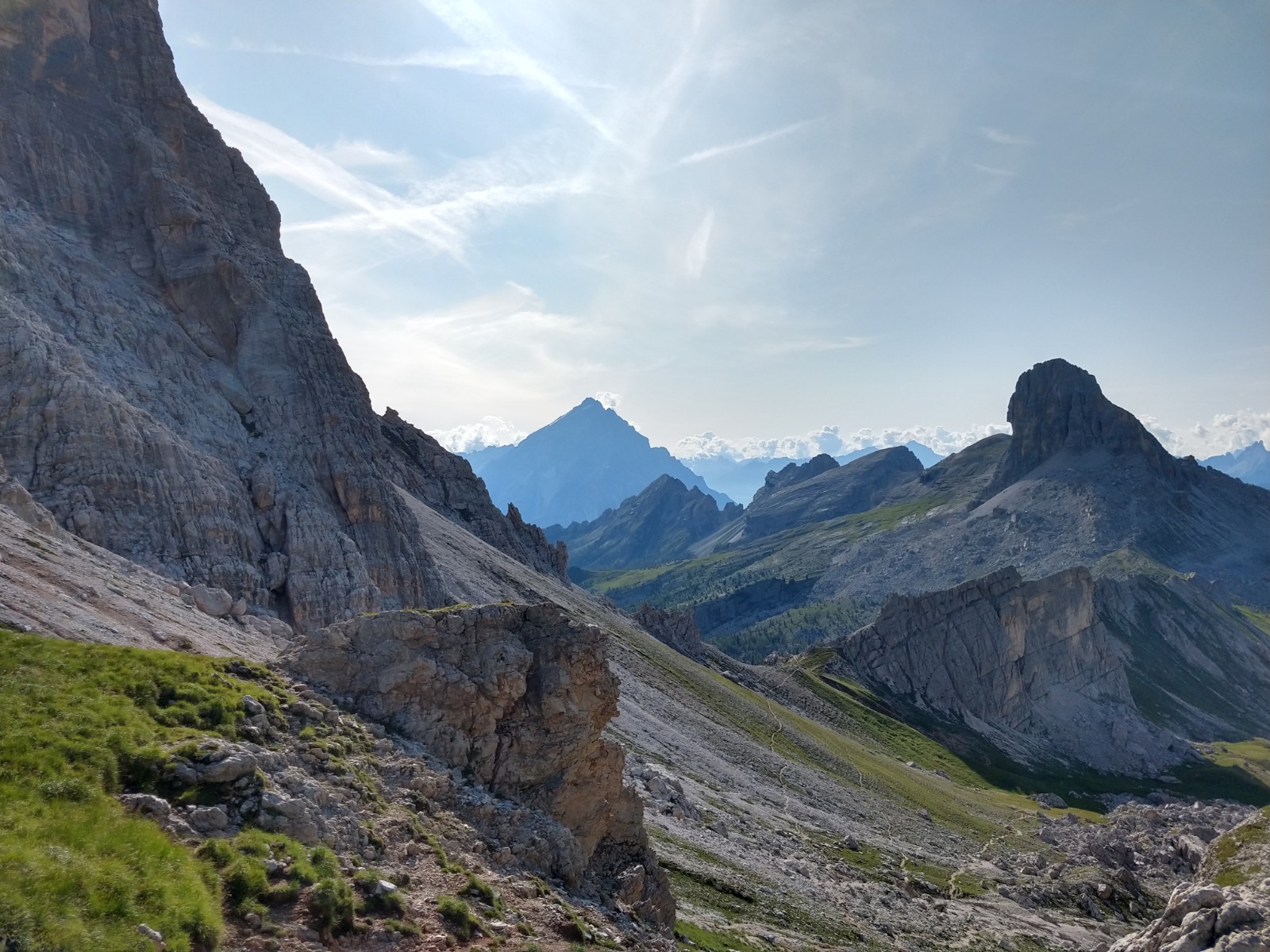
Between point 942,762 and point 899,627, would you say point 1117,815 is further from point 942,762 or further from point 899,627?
point 899,627

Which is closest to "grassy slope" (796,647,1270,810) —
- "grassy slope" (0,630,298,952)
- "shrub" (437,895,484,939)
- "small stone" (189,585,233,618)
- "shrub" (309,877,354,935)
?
"small stone" (189,585,233,618)

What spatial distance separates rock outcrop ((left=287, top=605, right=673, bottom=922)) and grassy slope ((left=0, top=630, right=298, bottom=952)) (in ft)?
16.5

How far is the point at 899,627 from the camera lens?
595 ft

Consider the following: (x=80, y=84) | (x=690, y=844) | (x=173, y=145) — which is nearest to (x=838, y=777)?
(x=690, y=844)

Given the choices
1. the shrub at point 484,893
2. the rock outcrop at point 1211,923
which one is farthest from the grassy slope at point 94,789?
the rock outcrop at point 1211,923

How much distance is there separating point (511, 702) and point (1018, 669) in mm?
184666

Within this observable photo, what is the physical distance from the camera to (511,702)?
27.1 meters

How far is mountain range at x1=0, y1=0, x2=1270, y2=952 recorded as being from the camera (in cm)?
1639

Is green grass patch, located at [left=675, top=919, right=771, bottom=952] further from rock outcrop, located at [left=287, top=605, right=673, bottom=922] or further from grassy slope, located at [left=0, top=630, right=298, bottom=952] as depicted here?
grassy slope, located at [left=0, top=630, right=298, bottom=952]

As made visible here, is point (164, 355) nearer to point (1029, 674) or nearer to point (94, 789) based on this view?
point (94, 789)

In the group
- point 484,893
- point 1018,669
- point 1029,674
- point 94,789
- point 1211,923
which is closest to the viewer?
point 94,789

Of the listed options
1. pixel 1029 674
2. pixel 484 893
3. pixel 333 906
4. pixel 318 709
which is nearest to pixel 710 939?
pixel 484 893

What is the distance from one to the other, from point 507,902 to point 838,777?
3360 inches

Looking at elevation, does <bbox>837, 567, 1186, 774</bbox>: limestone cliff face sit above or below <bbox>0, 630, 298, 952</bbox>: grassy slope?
above
